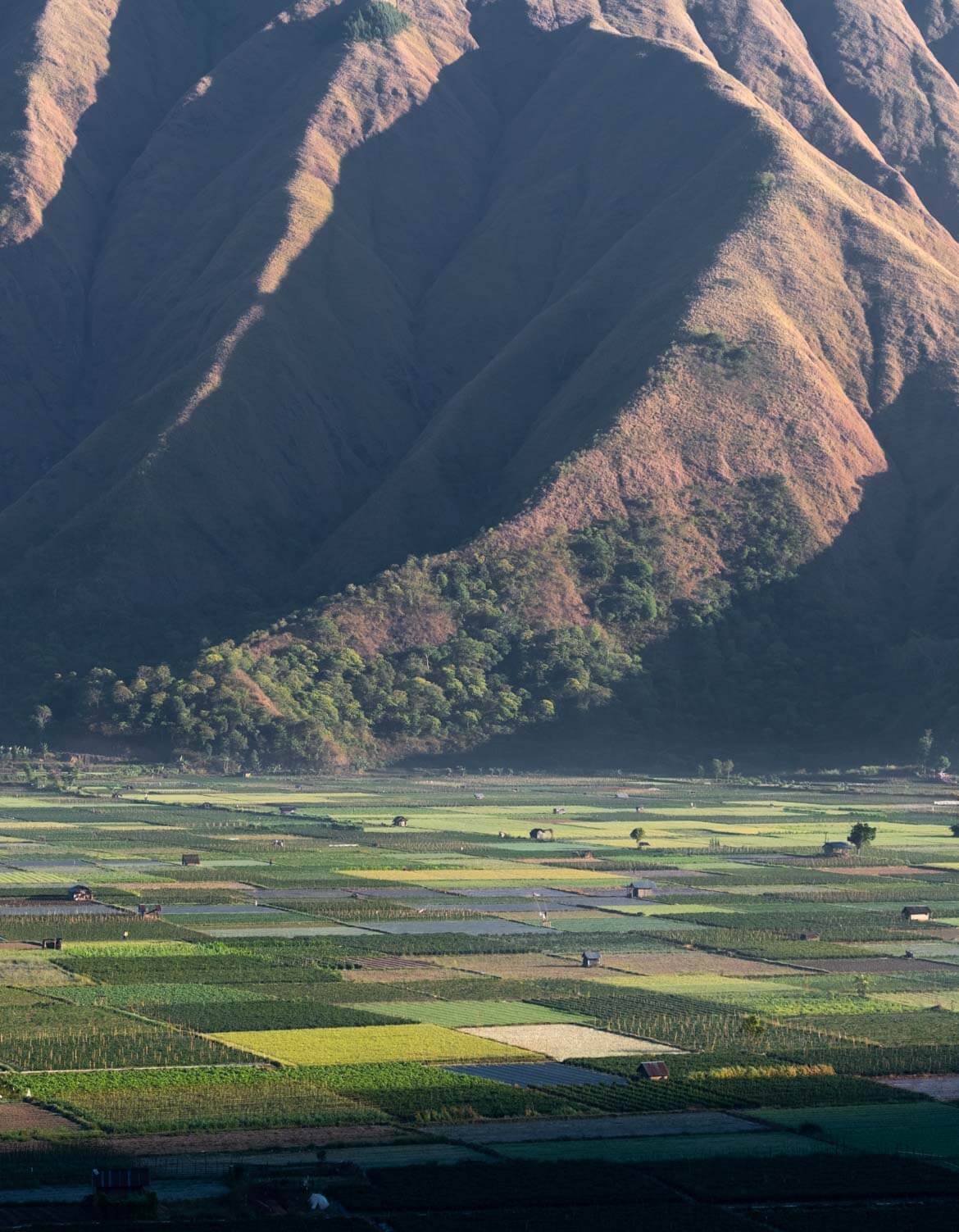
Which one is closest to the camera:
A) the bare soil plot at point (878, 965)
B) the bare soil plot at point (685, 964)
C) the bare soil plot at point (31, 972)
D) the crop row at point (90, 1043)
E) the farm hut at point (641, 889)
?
the crop row at point (90, 1043)

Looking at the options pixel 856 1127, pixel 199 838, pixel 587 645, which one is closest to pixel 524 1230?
pixel 856 1127

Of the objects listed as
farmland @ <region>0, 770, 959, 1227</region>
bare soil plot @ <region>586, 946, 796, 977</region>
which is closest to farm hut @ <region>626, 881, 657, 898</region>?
farmland @ <region>0, 770, 959, 1227</region>

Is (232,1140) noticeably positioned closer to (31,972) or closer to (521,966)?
(31,972)

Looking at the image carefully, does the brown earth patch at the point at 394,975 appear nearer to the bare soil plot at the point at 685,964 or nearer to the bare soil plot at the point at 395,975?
the bare soil plot at the point at 395,975

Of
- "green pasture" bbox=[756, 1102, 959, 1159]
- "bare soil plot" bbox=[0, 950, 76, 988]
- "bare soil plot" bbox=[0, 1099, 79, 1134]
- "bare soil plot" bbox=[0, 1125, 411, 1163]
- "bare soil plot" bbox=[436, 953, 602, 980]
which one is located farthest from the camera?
"bare soil plot" bbox=[436, 953, 602, 980]

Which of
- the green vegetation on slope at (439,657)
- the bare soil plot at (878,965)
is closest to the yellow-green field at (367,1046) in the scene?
the bare soil plot at (878,965)

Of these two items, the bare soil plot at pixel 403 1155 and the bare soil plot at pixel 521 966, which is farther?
the bare soil plot at pixel 521 966

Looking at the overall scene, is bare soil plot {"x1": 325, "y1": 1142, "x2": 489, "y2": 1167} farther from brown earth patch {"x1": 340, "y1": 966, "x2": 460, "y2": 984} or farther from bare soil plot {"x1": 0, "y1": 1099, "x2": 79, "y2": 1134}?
brown earth patch {"x1": 340, "y1": 966, "x2": 460, "y2": 984}
